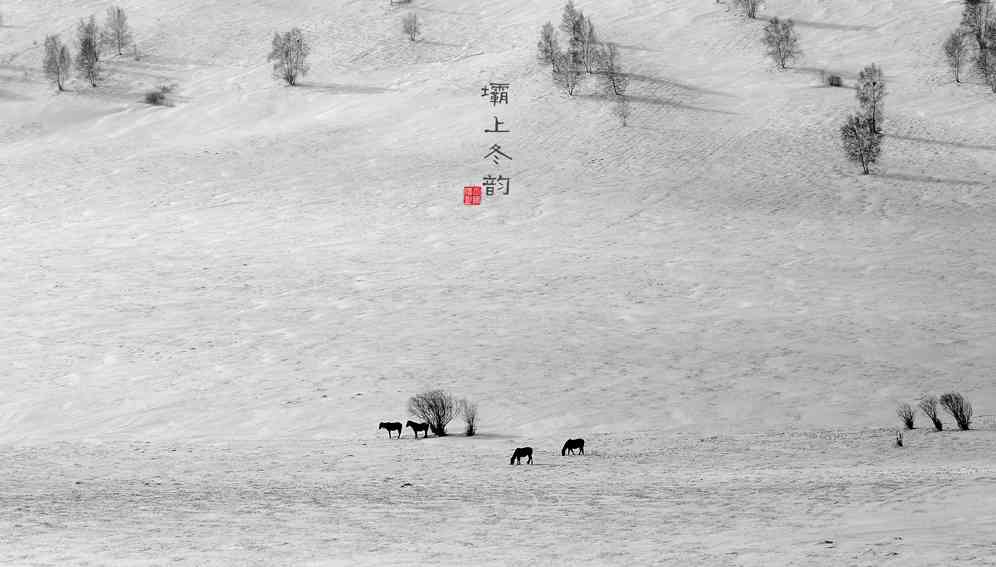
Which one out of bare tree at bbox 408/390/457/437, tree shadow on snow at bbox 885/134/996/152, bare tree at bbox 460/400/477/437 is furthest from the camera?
tree shadow on snow at bbox 885/134/996/152

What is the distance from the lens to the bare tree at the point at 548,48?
211 ft

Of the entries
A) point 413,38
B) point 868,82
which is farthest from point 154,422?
point 413,38

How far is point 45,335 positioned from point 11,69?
51.9 m

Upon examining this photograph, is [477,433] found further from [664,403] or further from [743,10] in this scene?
[743,10]

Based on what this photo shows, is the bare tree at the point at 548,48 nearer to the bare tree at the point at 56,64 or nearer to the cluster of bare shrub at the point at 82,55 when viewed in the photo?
the cluster of bare shrub at the point at 82,55

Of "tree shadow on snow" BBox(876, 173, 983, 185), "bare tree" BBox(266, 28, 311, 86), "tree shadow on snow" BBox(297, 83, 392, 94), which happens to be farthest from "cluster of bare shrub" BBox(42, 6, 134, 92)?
"tree shadow on snow" BBox(876, 173, 983, 185)

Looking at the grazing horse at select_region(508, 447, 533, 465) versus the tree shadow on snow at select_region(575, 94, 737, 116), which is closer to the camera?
the grazing horse at select_region(508, 447, 533, 465)

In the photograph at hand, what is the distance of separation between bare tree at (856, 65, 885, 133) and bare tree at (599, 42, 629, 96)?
509 inches

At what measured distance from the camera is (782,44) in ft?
212

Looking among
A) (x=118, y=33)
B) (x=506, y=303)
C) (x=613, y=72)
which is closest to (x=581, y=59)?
(x=613, y=72)

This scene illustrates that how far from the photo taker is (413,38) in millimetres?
75062

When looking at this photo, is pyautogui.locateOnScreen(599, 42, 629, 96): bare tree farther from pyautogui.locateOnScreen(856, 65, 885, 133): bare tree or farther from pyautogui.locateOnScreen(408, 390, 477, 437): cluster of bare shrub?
pyautogui.locateOnScreen(408, 390, 477, 437): cluster of bare shrub

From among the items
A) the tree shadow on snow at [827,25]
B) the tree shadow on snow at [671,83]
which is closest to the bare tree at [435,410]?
the tree shadow on snow at [671,83]

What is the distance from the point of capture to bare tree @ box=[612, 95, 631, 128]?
183ft
